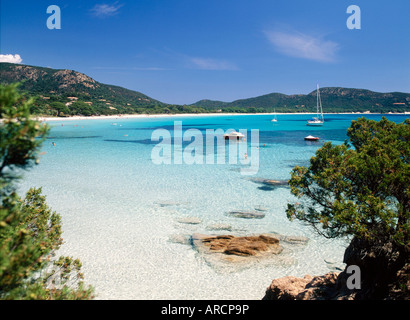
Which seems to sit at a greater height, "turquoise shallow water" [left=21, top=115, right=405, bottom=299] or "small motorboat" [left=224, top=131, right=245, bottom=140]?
"small motorboat" [left=224, top=131, right=245, bottom=140]

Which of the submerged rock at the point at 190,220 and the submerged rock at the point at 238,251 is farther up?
the submerged rock at the point at 190,220

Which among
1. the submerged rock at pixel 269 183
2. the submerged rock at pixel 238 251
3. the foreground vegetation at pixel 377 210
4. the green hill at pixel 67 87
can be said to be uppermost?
the green hill at pixel 67 87

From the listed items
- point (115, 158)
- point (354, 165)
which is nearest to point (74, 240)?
point (354, 165)

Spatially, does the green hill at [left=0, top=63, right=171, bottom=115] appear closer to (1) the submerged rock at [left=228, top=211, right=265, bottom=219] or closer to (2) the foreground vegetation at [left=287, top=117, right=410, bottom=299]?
(1) the submerged rock at [left=228, top=211, right=265, bottom=219]

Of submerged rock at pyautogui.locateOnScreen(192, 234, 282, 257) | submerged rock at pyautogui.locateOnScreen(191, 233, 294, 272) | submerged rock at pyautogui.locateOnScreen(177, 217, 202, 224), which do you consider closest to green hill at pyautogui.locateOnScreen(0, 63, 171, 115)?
submerged rock at pyautogui.locateOnScreen(177, 217, 202, 224)

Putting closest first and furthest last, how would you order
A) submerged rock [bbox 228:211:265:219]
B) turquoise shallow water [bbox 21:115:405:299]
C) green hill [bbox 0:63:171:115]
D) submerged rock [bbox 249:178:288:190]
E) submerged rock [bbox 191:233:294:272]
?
1. turquoise shallow water [bbox 21:115:405:299]
2. submerged rock [bbox 191:233:294:272]
3. submerged rock [bbox 228:211:265:219]
4. submerged rock [bbox 249:178:288:190]
5. green hill [bbox 0:63:171:115]

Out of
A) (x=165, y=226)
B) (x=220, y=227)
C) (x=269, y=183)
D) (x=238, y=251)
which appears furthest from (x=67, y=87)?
(x=238, y=251)

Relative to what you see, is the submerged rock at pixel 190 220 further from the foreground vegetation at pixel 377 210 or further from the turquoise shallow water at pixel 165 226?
the foreground vegetation at pixel 377 210

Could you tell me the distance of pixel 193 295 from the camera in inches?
352

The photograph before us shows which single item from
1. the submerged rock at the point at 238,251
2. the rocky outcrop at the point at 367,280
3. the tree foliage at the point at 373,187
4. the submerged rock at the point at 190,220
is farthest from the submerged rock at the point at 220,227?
the tree foliage at the point at 373,187

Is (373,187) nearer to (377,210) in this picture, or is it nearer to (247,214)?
(377,210)

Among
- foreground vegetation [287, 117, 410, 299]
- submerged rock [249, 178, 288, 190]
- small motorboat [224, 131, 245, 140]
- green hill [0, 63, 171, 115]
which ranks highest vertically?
green hill [0, 63, 171, 115]
